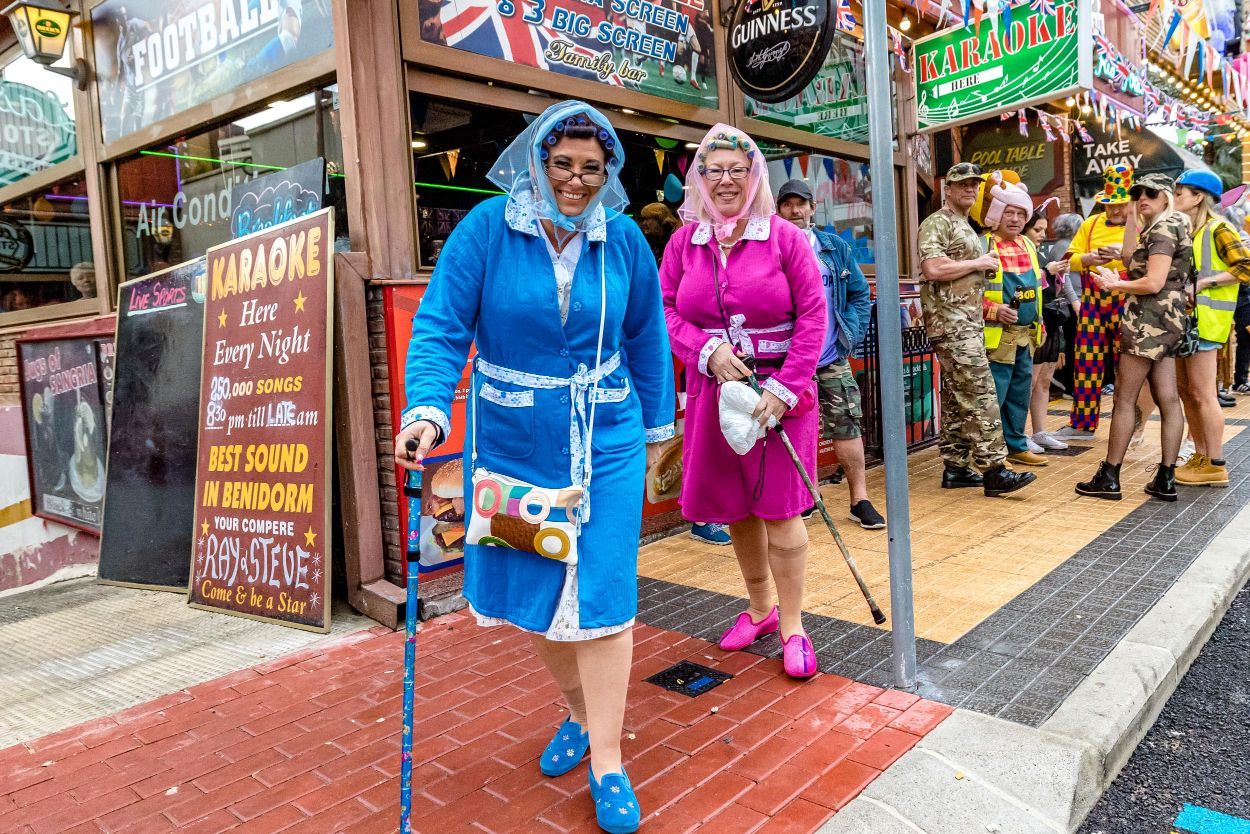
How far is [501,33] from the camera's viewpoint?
4.68m

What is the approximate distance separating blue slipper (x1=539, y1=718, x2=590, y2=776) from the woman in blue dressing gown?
26 cm

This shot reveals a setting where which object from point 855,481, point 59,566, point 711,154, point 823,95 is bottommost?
point 59,566

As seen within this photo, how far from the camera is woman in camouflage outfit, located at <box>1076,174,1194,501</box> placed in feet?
17.7

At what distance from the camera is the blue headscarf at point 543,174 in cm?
234

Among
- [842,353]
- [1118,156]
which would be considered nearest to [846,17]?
[842,353]

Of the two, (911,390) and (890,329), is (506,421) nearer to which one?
(890,329)

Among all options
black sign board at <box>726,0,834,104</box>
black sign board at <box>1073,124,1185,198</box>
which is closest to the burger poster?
black sign board at <box>726,0,834,104</box>

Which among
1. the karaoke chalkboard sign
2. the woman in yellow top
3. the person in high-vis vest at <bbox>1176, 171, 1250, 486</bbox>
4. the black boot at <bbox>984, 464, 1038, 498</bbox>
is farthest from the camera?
the woman in yellow top

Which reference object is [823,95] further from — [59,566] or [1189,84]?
[1189,84]

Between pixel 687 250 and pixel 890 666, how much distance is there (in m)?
1.80

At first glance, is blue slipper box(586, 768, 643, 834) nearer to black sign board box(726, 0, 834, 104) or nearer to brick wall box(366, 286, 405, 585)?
brick wall box(366, 286, 405, 585)

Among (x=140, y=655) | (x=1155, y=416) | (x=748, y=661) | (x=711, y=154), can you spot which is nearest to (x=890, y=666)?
(x=748, y=661)

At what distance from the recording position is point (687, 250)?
3.48 meters

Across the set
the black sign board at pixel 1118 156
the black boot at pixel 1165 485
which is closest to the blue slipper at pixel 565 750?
the black boot at pixel 1165 485
